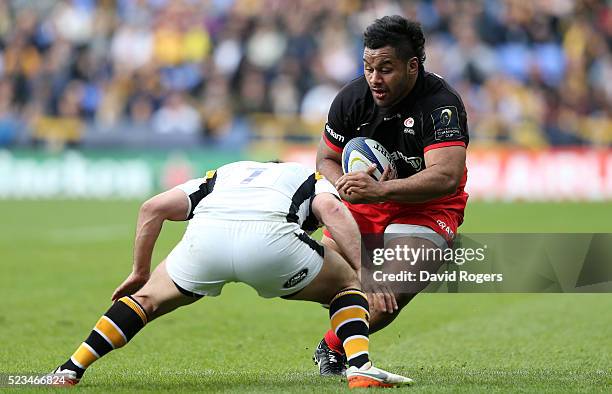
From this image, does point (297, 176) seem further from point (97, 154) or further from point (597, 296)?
point (97, 154)

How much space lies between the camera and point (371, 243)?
6926 mm

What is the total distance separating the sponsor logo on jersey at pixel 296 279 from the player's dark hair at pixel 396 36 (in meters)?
1.49

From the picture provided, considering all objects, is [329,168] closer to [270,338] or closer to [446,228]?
[446,228]

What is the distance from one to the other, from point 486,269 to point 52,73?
18.4 metres

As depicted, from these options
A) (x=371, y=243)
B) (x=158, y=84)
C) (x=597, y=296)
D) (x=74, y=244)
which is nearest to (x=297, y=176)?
(x=371, y=243)

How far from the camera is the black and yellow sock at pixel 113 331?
5938 mm

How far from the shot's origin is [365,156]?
680cm

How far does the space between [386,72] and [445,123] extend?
452mm

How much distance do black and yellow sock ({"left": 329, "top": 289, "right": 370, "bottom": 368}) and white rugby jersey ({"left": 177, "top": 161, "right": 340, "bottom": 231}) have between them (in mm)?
445

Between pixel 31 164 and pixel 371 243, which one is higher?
pixel 371 243

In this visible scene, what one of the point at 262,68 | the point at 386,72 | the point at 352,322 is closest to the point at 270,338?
the point at 352,322

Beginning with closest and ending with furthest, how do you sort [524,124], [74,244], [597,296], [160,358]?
[160,358] → [597,296] → [74,244] → [524,124]

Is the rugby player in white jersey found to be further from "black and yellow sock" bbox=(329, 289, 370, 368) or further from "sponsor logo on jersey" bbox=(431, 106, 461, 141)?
"sponsor logo on jersey" bbox=(431, 106, 461, 141)

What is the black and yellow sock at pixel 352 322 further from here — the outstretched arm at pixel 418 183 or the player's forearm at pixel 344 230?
the outstretched arm at pixel 418 183
